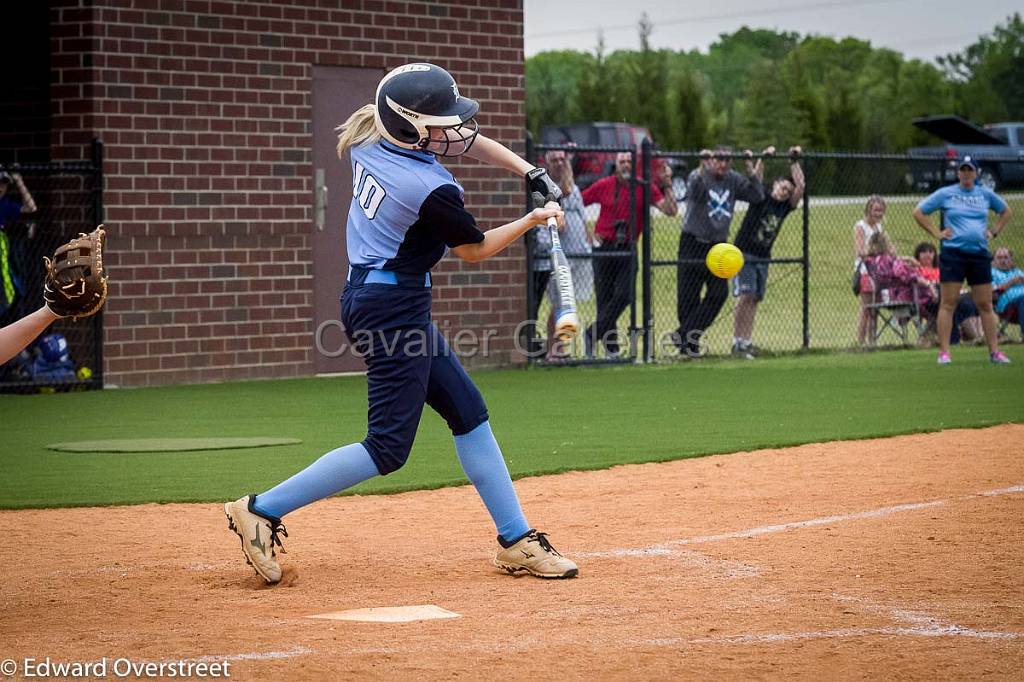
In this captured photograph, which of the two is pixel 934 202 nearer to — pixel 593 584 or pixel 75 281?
pixel 593 584

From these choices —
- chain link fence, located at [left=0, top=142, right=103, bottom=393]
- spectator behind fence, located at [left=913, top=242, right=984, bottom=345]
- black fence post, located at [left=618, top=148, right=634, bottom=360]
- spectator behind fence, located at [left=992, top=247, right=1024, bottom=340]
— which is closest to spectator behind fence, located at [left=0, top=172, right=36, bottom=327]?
chain link fence, located at [left=0, top=142, right=103, bottom=393]

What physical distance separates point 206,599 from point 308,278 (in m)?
10.7

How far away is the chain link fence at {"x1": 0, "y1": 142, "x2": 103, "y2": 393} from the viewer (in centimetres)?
1520

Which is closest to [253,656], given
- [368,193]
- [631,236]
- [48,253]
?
[368,193]

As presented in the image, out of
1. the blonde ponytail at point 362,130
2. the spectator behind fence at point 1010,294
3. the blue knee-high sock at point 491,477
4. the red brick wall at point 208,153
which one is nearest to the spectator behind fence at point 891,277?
the spectator behind fence at point 1010,294

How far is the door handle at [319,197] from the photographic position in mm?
16766

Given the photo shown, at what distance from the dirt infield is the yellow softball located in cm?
806

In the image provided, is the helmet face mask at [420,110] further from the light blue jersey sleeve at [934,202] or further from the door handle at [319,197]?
Result: the light blue jersey sleeve at [934,202]

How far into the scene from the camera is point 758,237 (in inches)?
749

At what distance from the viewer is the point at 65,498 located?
902cm

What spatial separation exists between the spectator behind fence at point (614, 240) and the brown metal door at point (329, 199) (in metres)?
3.19

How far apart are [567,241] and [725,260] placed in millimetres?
1934

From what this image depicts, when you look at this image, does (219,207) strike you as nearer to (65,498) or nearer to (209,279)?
(209,279)

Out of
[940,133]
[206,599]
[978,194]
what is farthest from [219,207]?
[940,133]
